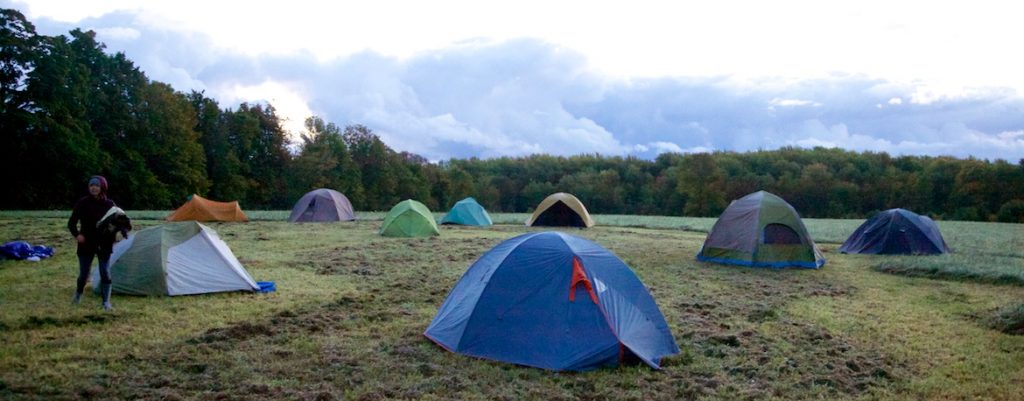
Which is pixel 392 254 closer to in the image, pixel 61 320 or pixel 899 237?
pixel 61 320

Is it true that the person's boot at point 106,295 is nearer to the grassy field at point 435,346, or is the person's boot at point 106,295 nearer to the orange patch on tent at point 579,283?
the grassy field at point 435,346

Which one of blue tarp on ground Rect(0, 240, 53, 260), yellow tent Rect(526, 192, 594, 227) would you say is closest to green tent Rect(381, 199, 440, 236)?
yellow tent Rect(526, 192, 594, 227)

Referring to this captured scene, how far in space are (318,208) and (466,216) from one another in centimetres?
622

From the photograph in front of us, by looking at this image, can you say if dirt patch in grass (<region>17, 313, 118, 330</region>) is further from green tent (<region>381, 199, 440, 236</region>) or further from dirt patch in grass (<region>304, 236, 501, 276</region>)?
green tent (<region>381, 199, 440, 236</region>)

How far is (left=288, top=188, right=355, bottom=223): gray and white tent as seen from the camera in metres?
28.9

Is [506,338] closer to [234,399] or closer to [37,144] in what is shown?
[234,399]

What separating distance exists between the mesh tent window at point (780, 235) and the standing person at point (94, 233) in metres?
12.6

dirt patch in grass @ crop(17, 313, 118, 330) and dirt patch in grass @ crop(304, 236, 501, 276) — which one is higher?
dirt patch in grass @ crop(304, 236, 501, 276)

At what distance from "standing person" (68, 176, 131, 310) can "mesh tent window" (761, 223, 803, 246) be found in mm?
12646

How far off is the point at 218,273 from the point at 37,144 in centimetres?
3191

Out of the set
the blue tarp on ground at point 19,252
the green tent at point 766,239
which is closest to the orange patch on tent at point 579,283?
the green tent at point 766,239

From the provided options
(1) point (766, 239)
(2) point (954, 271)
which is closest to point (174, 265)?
(1) point (766, 239)

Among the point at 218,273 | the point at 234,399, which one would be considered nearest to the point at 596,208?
the point at 218,273

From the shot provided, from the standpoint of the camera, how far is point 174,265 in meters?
10.2
